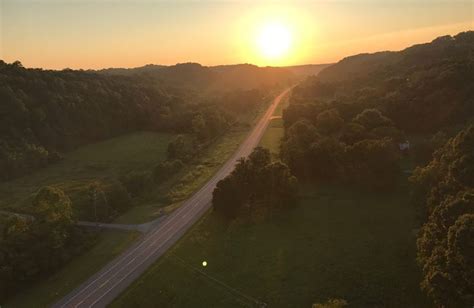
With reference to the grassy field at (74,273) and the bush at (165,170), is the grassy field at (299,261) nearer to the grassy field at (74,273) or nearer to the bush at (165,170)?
the grassy field at (74,273)

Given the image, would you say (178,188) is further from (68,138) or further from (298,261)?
(68,138)

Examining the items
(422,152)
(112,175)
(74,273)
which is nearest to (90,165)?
(112,175)

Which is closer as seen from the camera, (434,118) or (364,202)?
(364,202)

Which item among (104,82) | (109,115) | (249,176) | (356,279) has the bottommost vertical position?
(356,279)

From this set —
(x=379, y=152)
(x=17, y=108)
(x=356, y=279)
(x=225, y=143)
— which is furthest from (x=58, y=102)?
(x=356, y=279)

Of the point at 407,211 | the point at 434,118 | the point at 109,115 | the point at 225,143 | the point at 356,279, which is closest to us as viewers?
the point at 356,279

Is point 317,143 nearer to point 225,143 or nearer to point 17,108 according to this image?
point 225,143
